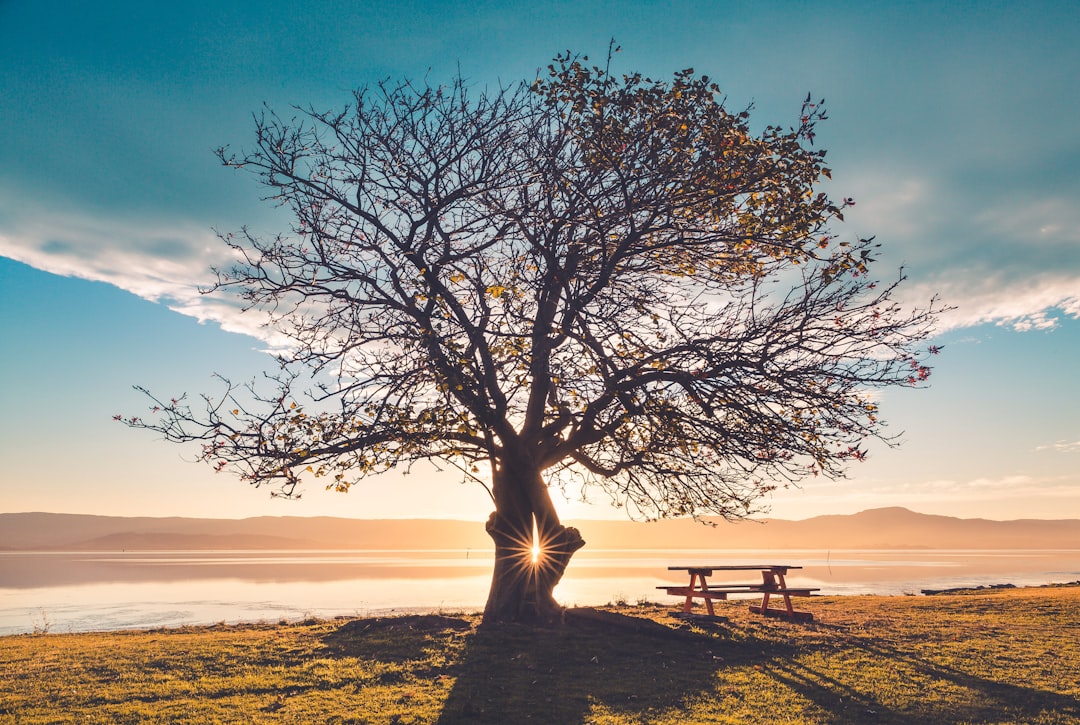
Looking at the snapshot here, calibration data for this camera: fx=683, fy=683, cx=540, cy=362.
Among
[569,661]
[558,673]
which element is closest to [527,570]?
[569,661]

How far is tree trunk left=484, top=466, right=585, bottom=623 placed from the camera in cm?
1642

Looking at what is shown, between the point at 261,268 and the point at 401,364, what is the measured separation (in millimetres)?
4013

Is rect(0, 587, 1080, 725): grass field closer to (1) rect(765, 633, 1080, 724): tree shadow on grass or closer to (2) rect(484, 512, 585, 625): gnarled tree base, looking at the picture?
(1) rect(765, 633, 1080, 724): tree shadow on grass

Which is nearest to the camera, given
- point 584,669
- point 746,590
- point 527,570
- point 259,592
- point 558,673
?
point 558,673

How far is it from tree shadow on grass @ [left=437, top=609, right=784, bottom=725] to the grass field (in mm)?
45

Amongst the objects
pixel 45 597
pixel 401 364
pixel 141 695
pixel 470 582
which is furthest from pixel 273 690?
pixel 470 582

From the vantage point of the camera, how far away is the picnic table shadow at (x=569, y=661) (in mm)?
10031

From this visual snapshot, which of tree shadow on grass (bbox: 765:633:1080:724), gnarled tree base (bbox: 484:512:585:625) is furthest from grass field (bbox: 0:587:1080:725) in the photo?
gnarled tree base (bbox: 484:512:585:625)

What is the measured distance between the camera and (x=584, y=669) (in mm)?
12297

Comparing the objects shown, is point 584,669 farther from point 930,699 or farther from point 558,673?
point 930,699

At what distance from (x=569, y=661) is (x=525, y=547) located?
13.7 ft

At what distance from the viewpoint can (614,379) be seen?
14047mm

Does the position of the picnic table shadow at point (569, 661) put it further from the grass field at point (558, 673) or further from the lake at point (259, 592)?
the lake at point (259, 592)

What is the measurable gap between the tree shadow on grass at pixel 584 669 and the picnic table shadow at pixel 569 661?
0.05ft
